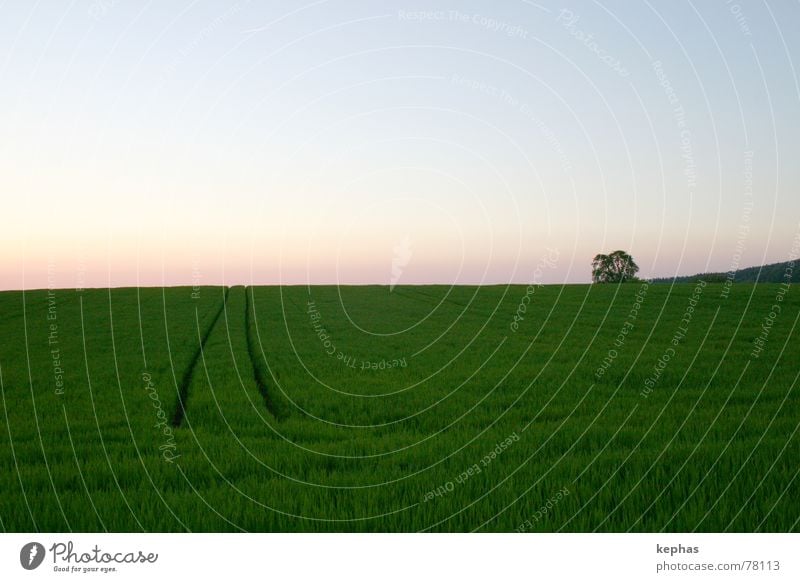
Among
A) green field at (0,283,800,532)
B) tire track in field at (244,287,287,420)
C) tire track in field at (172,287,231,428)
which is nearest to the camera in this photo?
green field at (0,283,800,532)

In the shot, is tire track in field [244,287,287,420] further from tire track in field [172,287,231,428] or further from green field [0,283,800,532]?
tire track in field [172,287,231,428]

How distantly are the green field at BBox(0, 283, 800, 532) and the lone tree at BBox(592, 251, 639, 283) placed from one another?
67898 mm

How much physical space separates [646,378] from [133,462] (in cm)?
1230

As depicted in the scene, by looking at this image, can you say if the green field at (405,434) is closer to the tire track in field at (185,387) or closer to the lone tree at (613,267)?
the tire track in field at (185,387)

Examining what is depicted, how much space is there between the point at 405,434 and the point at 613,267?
88166 mm

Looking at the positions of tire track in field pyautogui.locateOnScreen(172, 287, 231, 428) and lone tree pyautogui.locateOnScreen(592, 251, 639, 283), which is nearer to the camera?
tire track in field pyautogui.locateOnScreen(172, 287, 231, 428)

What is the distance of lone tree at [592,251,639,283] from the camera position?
88375mm

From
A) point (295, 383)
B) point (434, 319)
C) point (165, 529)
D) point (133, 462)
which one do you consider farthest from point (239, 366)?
point (434, 319)

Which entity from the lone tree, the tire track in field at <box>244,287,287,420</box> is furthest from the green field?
the lone tree

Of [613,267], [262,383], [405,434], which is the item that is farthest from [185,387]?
[613,267]

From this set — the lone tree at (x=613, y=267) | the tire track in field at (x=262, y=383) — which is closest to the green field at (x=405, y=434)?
the tire track in field at (x=262, y=383)

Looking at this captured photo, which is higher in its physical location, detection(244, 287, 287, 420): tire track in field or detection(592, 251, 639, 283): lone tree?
detection(592, 251, 639, 283): lone tree

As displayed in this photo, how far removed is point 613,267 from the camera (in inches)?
3524

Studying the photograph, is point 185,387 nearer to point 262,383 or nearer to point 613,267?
point 262,383
